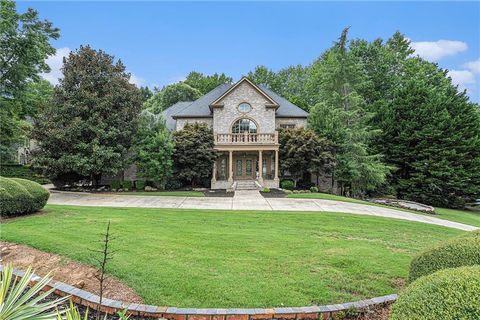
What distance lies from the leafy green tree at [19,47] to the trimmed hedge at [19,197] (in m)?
15.8

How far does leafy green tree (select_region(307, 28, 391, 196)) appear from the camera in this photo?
22953 millimetres

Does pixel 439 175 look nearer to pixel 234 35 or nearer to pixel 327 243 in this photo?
pixel 234 35

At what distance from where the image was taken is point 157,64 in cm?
1986

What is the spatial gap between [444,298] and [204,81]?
4832 centimetres

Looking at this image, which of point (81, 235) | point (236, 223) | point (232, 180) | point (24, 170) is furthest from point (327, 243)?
point (24, 170)

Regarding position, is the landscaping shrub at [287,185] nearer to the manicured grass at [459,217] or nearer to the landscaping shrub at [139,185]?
the manicured grass at [459,217]

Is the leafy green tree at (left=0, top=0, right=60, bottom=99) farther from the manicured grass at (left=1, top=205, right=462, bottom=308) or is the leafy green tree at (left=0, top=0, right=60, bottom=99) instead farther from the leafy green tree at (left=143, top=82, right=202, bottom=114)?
the leafy green tree at (left=143, top=82, right=202, bottom=114)

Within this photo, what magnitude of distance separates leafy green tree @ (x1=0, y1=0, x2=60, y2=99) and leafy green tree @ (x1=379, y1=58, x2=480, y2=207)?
97.7 ft

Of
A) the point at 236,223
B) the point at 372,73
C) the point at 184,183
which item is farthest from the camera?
the point at 372,73

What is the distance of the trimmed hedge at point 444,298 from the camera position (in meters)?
2.14

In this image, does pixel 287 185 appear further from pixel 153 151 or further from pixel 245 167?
pixel 153 151

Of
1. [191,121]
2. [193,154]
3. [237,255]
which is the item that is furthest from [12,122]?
[237,255]

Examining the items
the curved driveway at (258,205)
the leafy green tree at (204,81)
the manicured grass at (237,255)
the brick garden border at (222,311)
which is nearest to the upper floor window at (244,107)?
the curved driveway at (258,205)

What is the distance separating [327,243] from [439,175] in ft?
76.1
